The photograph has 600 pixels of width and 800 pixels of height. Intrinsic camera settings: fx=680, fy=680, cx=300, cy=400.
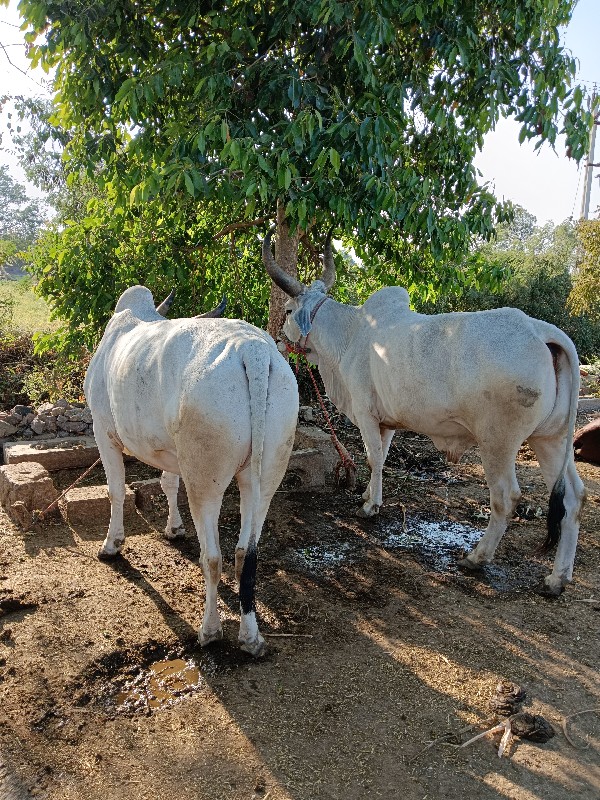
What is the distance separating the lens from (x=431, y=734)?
294cm

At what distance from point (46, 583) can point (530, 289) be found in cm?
1419

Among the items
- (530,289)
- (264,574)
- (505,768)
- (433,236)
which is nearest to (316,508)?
(264,574)

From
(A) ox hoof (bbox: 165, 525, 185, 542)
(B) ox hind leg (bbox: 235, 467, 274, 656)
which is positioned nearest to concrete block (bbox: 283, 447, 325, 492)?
(A) ox hoof (bbox: 165, 525, 185, 542)

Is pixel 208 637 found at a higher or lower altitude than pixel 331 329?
lower

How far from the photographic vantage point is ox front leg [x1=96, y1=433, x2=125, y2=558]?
15.4 ft

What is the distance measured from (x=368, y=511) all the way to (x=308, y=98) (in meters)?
3.25

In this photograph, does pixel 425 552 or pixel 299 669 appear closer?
pixel 299 669

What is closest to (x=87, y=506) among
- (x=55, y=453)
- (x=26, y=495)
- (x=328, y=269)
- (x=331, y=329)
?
(x=26, y=495)

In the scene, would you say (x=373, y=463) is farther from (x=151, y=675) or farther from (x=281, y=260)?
(x=151, y=675)

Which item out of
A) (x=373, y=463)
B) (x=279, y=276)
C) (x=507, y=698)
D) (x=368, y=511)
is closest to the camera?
(x=507, y=698)

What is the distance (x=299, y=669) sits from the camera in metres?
3.42

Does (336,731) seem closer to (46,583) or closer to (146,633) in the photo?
(146,633)

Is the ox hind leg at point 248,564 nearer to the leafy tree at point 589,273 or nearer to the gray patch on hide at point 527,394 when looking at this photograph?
the gray patch on hide at point 527,394

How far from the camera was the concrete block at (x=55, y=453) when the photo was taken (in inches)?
246
